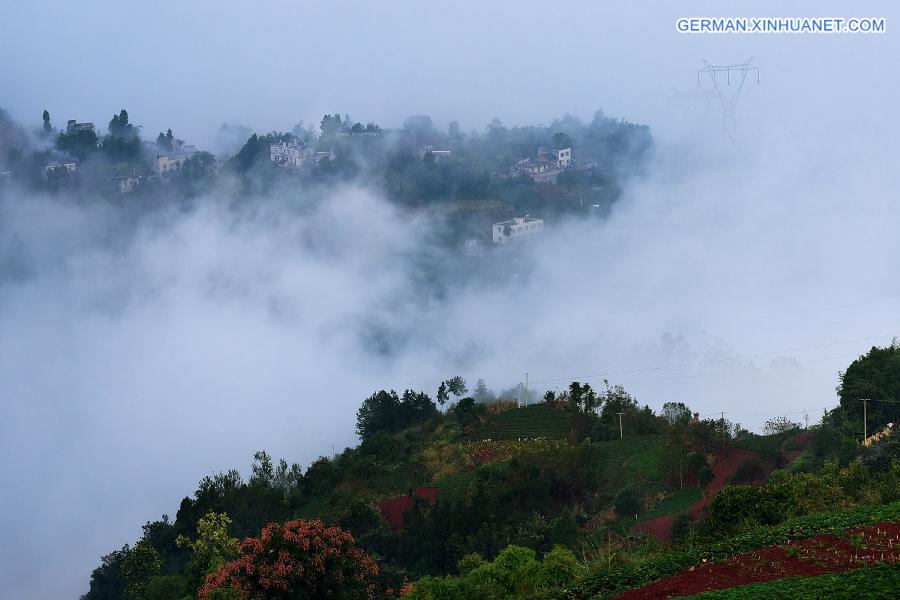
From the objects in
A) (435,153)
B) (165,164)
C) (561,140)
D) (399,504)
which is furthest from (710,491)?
(165,164)

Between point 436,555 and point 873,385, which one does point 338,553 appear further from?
point 873,385

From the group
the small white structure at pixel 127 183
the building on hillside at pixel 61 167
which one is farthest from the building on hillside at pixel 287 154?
the building on hillside at pixel 61 167

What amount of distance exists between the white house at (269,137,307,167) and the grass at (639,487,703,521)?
4529 inches

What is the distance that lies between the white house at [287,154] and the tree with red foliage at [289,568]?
127726 millimetres

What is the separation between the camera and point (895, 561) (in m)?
16.0

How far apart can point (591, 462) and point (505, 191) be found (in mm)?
97993

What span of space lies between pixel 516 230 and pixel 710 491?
8915 cm

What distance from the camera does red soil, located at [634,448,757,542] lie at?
3344 cm

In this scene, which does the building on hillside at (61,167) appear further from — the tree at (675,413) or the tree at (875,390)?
the tree at (875,390)

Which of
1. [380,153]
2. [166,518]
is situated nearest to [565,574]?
[166,518]

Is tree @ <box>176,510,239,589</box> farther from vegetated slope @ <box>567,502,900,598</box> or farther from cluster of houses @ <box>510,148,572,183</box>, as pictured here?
cluster of houses @ <box>510,148,572,183</box>

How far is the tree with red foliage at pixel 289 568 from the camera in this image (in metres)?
21.7

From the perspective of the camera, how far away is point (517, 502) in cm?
3759

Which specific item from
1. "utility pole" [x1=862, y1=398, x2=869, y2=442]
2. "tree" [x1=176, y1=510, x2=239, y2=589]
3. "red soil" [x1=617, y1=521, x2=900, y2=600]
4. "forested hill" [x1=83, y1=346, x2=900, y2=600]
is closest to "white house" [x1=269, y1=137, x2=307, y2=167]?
"forested hill" [x1=83, y1=346, x2=900, y2=600]
